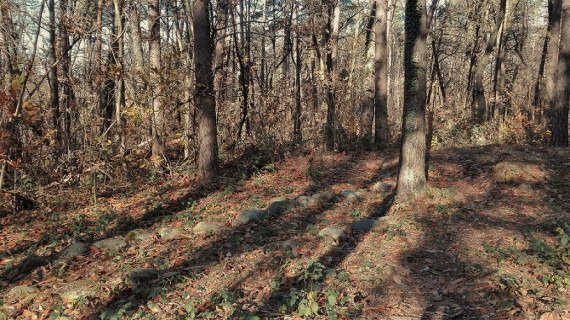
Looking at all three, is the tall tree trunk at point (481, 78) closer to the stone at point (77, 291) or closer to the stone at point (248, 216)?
the stone at point (248, 216)

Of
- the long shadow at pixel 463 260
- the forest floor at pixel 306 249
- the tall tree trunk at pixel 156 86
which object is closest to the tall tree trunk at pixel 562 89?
the forest floor at pixel 306 249

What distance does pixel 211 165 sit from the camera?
9.72 meters

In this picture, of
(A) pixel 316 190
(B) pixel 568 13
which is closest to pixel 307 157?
(A) pixel 316 190

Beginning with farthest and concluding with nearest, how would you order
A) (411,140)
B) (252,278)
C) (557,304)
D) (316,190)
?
(316,190) < (411,140) < (252,278) < (557,304)

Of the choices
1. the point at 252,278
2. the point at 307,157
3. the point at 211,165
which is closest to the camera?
the point at 252,278

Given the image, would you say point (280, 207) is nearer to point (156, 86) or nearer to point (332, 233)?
point (332, 233)

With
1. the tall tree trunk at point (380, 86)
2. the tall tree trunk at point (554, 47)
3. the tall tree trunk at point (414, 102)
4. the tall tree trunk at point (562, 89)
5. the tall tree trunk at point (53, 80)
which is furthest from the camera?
the tall tree trunk at point (380, 86)

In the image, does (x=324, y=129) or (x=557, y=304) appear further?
(x=324, y=129)

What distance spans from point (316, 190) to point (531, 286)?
494 centimetres

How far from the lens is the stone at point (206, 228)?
6961 millimetres

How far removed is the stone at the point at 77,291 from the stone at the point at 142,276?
415 mm

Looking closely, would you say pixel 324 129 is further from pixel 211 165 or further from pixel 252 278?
pixel 252 278

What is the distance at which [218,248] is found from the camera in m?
6.31

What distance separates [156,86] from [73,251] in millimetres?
4980
